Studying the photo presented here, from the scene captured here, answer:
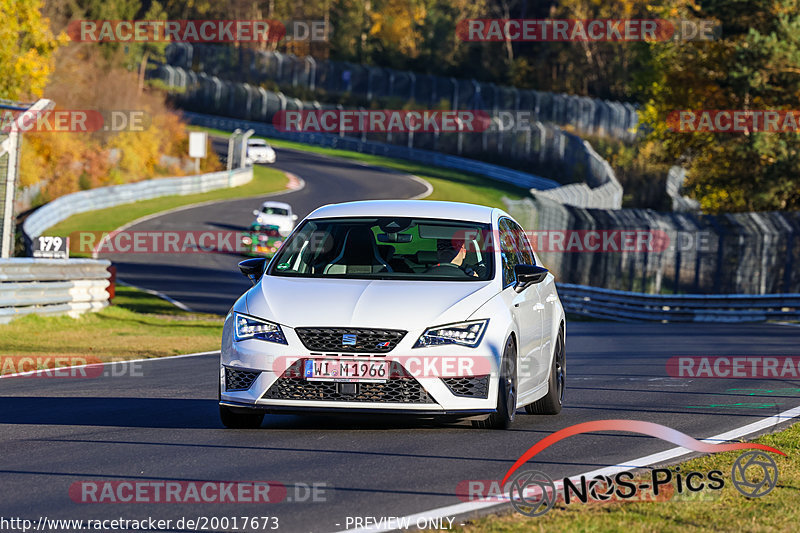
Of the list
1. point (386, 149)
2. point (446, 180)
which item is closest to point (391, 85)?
point (386, 149)

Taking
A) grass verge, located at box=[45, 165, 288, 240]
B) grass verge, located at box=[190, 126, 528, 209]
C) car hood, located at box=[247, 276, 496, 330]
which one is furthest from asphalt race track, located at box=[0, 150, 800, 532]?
grass verge, located at box=[190, 126, 528, 209]

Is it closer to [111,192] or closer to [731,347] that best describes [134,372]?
[731,347]

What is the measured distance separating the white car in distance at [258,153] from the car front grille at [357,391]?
67.0 metres

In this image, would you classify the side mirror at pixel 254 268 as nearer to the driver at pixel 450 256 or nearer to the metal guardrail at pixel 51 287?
the driver at pixel 450 256

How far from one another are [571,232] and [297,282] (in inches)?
950

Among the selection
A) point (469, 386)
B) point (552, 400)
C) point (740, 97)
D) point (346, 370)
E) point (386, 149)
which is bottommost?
point (386, 149)

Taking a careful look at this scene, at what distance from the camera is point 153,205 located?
59188 mm

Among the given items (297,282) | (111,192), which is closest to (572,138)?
(111,192)

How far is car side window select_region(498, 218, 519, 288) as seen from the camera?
10070 mm

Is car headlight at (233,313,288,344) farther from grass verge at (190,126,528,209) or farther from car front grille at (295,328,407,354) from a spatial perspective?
grass verge at (190,126,528,209)

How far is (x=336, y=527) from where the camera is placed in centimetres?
622

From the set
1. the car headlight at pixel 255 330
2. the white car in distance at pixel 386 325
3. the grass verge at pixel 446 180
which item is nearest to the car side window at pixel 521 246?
the white car in distance at pixel 386 325

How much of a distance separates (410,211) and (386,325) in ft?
5.92

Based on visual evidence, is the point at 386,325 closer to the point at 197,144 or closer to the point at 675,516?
the point at 675,516
